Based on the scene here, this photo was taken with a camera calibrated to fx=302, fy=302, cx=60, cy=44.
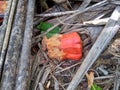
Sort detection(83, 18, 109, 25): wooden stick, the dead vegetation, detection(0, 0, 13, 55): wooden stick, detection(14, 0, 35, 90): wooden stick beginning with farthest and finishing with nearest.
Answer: detection(83, 18, 109, 25): wooden stick, detection(0, 0, 13, 55): wooden stick, the dead vegetation, detection(14, 0, 35, 90): wooden stick

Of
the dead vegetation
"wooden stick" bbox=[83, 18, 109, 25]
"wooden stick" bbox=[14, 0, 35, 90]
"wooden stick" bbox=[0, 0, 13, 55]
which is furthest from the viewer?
"wooden stick" bbox=[83, 18, 109, 25]

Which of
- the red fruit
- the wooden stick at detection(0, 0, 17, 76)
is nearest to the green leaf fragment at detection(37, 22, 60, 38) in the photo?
the red fruit

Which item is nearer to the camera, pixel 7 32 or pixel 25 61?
pixel 25 61

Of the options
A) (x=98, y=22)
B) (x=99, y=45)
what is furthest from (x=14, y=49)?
(x=98, y=22)

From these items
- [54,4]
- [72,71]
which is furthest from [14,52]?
[54,4]

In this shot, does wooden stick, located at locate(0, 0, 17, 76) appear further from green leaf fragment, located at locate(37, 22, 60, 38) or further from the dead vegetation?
green leaf fragment, located at locate(37, 22, 60, 38)

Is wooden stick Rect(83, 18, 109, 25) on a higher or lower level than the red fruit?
higher

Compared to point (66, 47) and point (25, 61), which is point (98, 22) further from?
point (25, 61)
